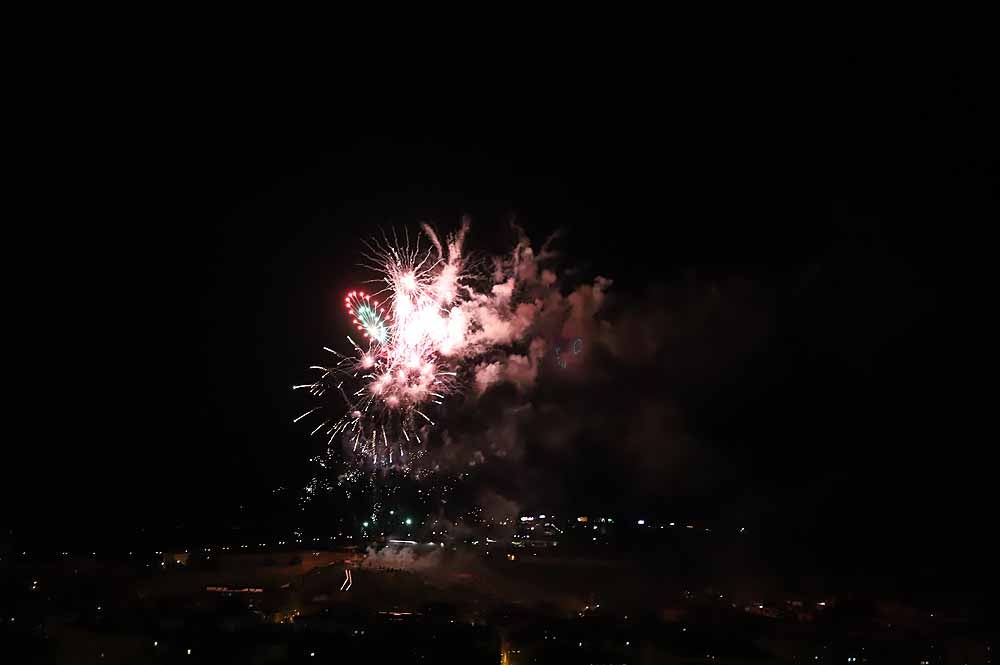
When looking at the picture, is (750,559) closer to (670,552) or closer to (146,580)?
(670,552)

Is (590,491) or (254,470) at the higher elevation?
(254,470)

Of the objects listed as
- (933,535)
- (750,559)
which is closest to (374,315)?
(750,559)

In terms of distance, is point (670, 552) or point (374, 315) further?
point (670, 552)

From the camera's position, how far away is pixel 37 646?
37.5ft

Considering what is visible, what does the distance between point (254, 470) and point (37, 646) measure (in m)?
30.6

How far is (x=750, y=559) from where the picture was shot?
2825 cm

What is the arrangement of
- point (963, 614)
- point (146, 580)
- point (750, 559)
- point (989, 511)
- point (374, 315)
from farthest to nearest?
1. point (750, 559)
2. point (989, 511)
3. point (963, 614)
4. point (146, 580)
5. point (374, 315)

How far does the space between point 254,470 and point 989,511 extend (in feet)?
111

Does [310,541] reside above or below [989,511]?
above

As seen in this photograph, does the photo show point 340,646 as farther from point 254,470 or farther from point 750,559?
point 254,470

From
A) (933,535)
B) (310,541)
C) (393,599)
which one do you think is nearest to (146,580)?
(393,599)

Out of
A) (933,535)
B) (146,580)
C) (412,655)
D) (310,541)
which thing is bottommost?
(412,655)

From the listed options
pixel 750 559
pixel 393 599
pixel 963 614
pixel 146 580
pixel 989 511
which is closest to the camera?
pixel 393 599

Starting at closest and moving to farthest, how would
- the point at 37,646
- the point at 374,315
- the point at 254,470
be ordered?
the point at 37,646 → the point at 374,315 → the point at 254,470
